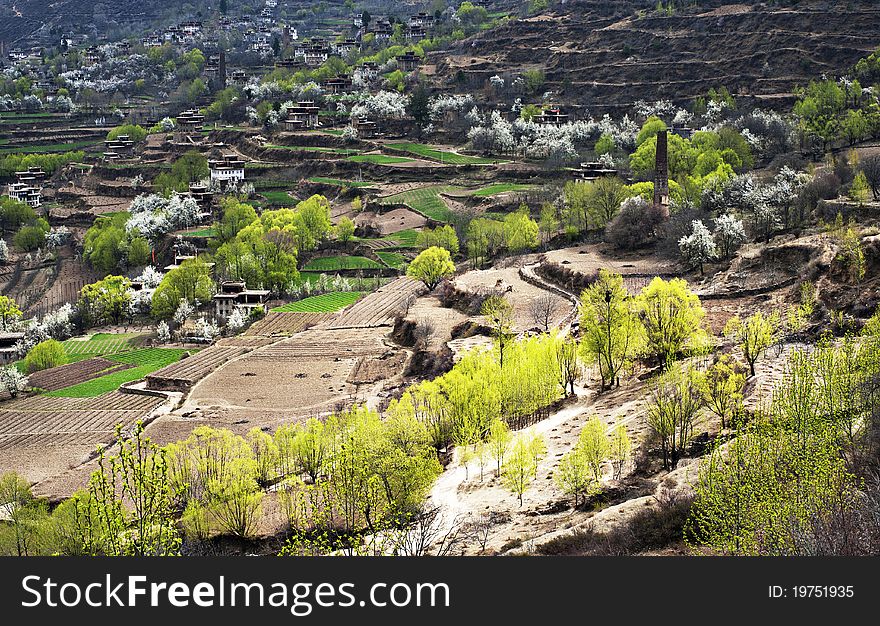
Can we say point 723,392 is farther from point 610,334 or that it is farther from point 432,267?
point 432,267

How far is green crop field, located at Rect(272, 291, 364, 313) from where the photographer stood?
6522cm

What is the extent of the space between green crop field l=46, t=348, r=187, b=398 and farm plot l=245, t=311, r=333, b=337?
4773mm

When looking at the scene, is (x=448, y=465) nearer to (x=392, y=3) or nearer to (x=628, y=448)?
(x=628, y=448)

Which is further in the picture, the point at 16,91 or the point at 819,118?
the point at 16,91

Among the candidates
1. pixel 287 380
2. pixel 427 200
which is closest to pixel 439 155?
pixel 427 200

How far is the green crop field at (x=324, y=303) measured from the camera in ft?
214

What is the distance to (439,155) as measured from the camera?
324ft

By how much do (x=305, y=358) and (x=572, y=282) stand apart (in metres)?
14.8

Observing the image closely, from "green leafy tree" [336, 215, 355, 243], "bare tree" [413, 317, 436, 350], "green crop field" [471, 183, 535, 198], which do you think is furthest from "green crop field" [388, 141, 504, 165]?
"bare tree" [413, 317, 436, 350]

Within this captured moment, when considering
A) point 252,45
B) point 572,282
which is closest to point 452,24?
point 252,45

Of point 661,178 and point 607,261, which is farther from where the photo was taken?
point 661,178

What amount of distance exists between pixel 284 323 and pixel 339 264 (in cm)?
1587

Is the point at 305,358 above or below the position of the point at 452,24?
below

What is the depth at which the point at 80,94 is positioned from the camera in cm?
14350
